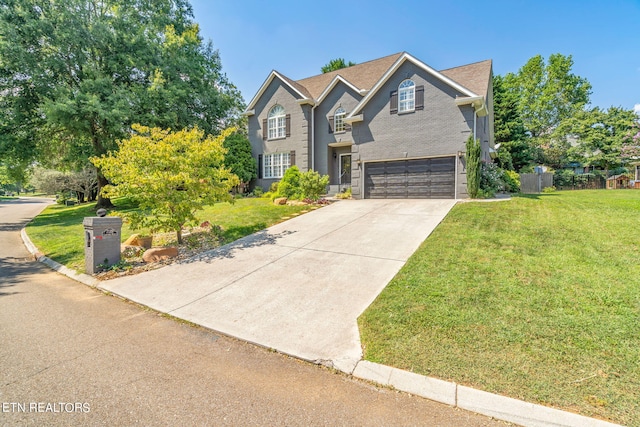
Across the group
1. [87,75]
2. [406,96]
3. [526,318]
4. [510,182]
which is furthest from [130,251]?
[510,182]

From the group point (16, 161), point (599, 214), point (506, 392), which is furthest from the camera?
point (16, 161)

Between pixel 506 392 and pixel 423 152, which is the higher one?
pixel 423 152

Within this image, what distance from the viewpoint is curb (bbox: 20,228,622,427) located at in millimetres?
2379

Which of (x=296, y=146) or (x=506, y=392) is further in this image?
(x=296, y=146)

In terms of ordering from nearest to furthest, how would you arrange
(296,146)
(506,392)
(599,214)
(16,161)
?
(506,392), (599,214), (16,161), (296,146)

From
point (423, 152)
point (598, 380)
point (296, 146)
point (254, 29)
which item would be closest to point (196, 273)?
point (598, 380)

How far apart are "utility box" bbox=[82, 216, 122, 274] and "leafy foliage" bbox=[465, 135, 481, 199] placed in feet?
43.2

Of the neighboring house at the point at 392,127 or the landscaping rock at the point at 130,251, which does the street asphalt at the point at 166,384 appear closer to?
the landscaping rock at the point at 130,251

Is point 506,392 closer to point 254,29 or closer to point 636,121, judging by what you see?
point 254,29

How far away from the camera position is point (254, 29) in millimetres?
12453

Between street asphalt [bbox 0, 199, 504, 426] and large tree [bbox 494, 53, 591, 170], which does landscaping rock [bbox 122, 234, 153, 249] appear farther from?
large tree [bbox 494, 53, 591, 170]

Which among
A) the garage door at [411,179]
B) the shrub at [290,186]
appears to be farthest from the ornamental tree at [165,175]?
the garage door at [411,179]

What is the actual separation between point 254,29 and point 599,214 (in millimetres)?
14195

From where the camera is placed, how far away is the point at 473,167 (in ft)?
42.0
